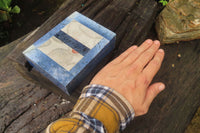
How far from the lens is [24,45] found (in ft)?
5.38

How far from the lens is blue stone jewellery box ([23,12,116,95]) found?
1.30 meters

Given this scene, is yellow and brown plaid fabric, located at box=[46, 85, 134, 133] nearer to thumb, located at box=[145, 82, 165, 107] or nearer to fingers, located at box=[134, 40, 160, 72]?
thumb, located at box=[145, 82, 165, 107]

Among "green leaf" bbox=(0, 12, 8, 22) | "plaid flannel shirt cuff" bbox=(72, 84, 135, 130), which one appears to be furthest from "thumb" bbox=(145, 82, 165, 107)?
"green leaf" bbox=(0, 12, 8, 22)

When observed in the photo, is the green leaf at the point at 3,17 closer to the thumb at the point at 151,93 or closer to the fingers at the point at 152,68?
the fingers at the point at 152,68

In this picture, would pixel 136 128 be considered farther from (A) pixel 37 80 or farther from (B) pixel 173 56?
(A) pixel 37 80

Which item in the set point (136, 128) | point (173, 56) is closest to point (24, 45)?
point (136, 128)

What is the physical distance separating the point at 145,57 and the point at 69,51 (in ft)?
2.26

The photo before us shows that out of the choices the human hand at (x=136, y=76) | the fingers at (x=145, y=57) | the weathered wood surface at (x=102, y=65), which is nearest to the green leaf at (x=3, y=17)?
the weathered wood surface at (x=102, y=65)

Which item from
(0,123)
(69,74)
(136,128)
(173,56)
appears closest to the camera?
(69,74)

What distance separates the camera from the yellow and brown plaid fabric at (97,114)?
1.00 metres

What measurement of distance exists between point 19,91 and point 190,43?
6.59 ft

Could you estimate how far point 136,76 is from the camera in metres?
1.32

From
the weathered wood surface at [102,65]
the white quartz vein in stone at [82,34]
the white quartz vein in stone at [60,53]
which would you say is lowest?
the weathered wood surface at [102,65]

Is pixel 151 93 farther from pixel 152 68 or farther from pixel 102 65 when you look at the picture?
pixel 102 65
